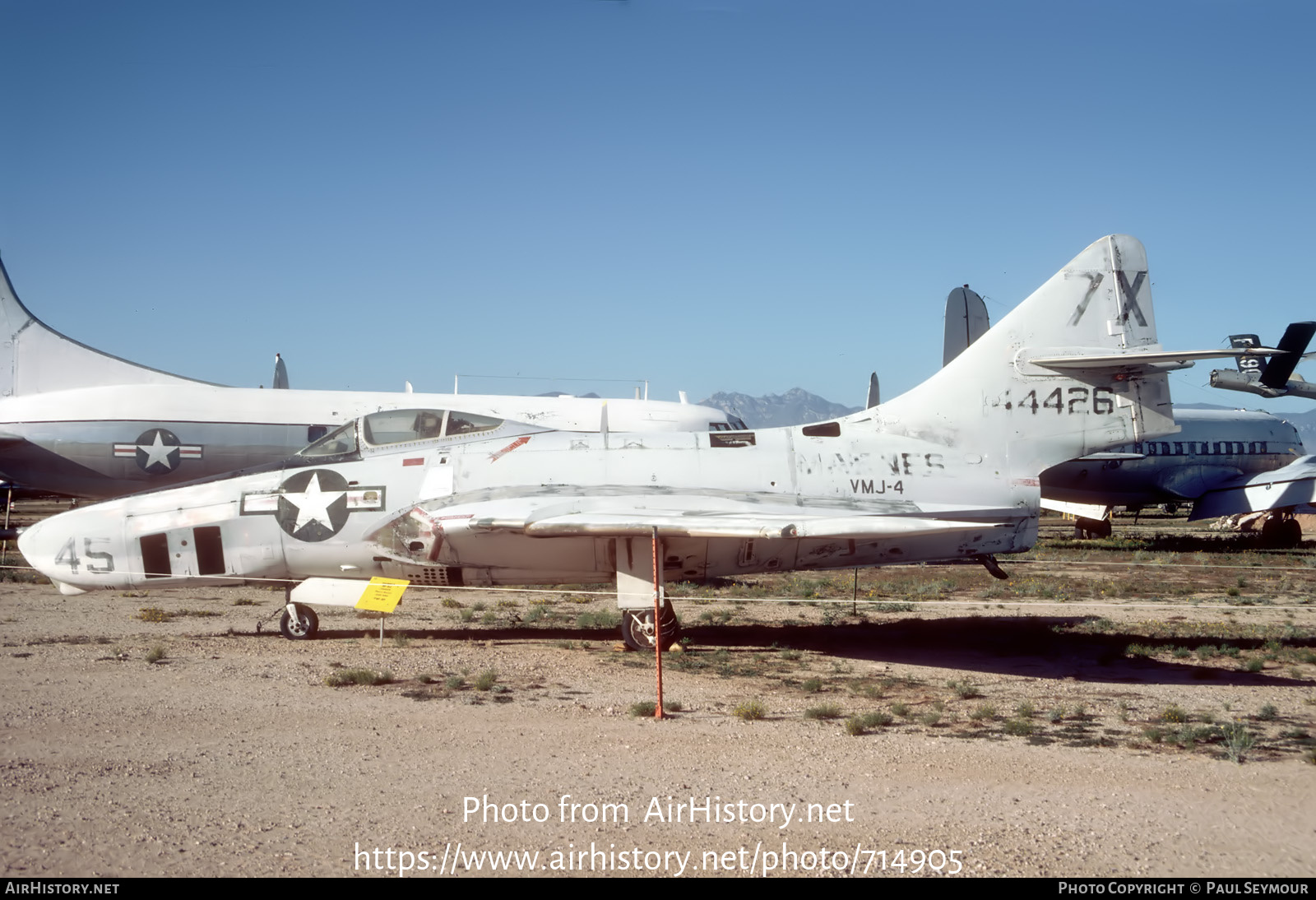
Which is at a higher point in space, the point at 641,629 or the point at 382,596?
the point at 382,596

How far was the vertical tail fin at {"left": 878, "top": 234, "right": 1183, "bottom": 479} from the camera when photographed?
40.2ft

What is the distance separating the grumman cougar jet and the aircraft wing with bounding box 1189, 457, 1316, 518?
19.8 m

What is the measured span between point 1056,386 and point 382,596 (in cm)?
890

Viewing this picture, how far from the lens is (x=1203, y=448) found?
98.2 feet

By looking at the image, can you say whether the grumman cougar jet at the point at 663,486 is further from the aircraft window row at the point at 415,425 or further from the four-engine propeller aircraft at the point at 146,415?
the four-engine propeller aircraft at the point at 146,415

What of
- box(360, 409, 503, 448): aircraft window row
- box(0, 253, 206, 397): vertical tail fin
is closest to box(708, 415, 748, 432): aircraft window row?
box(360, 409, 503, 448): aircraft window row

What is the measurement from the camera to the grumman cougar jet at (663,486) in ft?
36.9

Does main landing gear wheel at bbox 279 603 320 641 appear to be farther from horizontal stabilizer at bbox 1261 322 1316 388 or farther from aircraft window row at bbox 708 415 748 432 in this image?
horizontal stabilizer at bbox 1261 322 1316 388

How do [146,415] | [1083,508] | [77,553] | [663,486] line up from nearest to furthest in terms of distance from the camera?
[77,553] → [663,486] → [146,415] → [1083,508]

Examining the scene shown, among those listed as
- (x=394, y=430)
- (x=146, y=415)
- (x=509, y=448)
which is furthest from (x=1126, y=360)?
(x=146, y=415)

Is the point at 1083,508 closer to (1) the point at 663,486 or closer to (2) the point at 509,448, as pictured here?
(1) the point at 663,486

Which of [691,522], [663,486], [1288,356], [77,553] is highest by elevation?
[1288,356]

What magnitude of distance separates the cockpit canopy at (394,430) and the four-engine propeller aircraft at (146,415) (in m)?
7.16

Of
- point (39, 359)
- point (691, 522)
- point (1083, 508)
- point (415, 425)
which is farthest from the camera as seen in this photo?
point (1083, 508)
